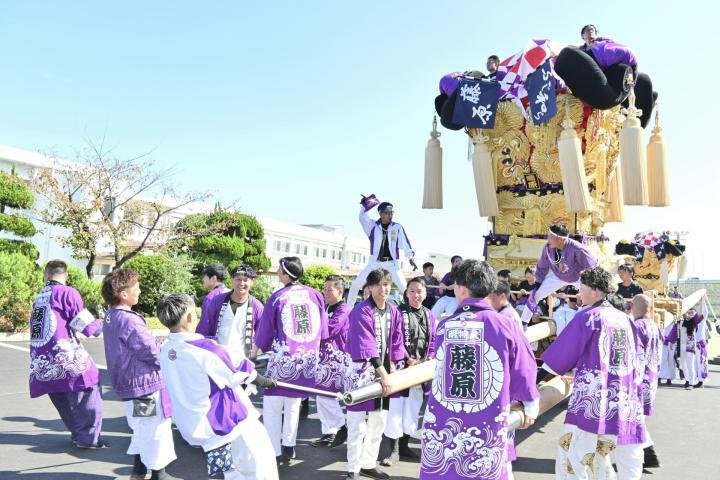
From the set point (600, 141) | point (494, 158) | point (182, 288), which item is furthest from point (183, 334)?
point (182, 288)

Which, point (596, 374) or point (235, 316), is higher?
point (235, 316)

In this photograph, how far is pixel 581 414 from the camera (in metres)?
3.70

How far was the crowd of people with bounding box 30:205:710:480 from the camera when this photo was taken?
2986mm

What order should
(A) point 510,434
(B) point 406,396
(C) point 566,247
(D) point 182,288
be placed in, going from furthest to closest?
(D) point 182,288 → (C) point 566,247 → (B) point 406,396 → (A) point 510,434

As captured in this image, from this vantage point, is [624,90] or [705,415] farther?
[624,90]

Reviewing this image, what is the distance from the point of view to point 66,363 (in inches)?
199

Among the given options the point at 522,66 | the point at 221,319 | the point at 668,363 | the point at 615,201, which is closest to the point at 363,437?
the point at 221,319

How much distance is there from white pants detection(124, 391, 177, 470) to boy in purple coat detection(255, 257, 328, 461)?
831 mm

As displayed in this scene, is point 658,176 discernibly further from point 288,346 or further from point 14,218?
point 14,218

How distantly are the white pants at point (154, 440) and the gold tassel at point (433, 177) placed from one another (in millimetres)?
6642

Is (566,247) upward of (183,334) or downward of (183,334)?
upward

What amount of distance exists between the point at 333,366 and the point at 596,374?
2661 mm

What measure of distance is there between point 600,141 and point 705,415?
4.47m

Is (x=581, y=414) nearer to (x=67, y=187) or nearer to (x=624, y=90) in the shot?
(x=624, y=90)
